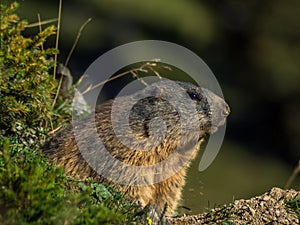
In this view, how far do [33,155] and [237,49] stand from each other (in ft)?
41.0

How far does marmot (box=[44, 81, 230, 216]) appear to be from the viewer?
530 cm

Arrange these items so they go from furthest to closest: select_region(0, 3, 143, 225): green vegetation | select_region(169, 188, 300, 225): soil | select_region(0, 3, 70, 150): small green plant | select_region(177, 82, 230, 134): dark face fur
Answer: select_region(177, 82, 230, 134): dark face fur, select_region(0, 3, 70, 150): small green plant, select_region(169, 188, 300, 225): soil, select_region(0, 3, 143, 225): green vegetation

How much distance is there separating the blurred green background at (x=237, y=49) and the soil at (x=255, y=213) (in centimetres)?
739

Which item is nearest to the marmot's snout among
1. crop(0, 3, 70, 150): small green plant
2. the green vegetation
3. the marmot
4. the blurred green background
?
the marmot

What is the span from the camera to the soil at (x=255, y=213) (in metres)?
4.75

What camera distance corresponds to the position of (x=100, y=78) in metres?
9.25

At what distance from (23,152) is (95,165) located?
31.4 inches

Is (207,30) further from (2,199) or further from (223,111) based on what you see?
(2,199)

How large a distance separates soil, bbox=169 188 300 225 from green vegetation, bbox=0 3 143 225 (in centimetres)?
54

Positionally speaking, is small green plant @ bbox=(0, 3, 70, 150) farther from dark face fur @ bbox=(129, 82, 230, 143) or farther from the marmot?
dark face fur @ bbox=(129, 82, 230, 143)

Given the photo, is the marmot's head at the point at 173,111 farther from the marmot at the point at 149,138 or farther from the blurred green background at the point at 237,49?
the blurred green background at the point at 237,49

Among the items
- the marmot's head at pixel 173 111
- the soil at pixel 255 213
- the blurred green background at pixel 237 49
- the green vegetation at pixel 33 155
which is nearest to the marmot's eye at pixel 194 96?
the marmot's head at pixel 173 111

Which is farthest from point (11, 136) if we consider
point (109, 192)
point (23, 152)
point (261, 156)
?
point (261, 156)

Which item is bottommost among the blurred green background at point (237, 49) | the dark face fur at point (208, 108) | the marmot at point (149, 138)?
the blurred green background at point (237, 49)
